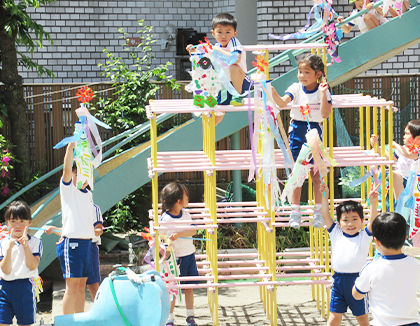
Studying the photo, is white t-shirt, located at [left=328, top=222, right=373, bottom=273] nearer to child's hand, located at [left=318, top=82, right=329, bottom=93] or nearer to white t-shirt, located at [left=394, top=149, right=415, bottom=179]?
child's hand, located at [left=318, top=82, right=329, bottom=93]

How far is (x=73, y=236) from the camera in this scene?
4.75m

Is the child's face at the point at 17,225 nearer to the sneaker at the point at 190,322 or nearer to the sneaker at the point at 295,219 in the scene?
the sneaker at the point at 190,322

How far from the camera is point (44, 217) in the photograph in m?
6.97

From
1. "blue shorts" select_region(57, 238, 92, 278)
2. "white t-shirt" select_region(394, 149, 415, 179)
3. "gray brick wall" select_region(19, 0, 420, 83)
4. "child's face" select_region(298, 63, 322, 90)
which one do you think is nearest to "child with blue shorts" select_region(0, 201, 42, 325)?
"blue shorts" select_region(57, 238, 92, 278)

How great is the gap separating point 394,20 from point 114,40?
5638 mm

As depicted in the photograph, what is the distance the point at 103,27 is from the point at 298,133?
678cm

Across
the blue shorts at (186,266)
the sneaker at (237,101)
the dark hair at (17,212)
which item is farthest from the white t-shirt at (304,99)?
the dark hair at (17,212)

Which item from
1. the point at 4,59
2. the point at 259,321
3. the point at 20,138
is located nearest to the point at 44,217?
the point at 20,138

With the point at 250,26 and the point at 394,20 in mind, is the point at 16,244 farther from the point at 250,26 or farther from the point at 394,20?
the point at 250,26

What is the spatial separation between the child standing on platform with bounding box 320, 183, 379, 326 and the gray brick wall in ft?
20.5

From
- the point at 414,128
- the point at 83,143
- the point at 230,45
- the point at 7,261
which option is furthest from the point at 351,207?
the point at 7,261

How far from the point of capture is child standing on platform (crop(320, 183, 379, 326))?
13.9 ft

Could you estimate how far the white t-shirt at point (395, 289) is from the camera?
3.33 meters

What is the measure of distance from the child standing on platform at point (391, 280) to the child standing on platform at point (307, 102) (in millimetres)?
1140
